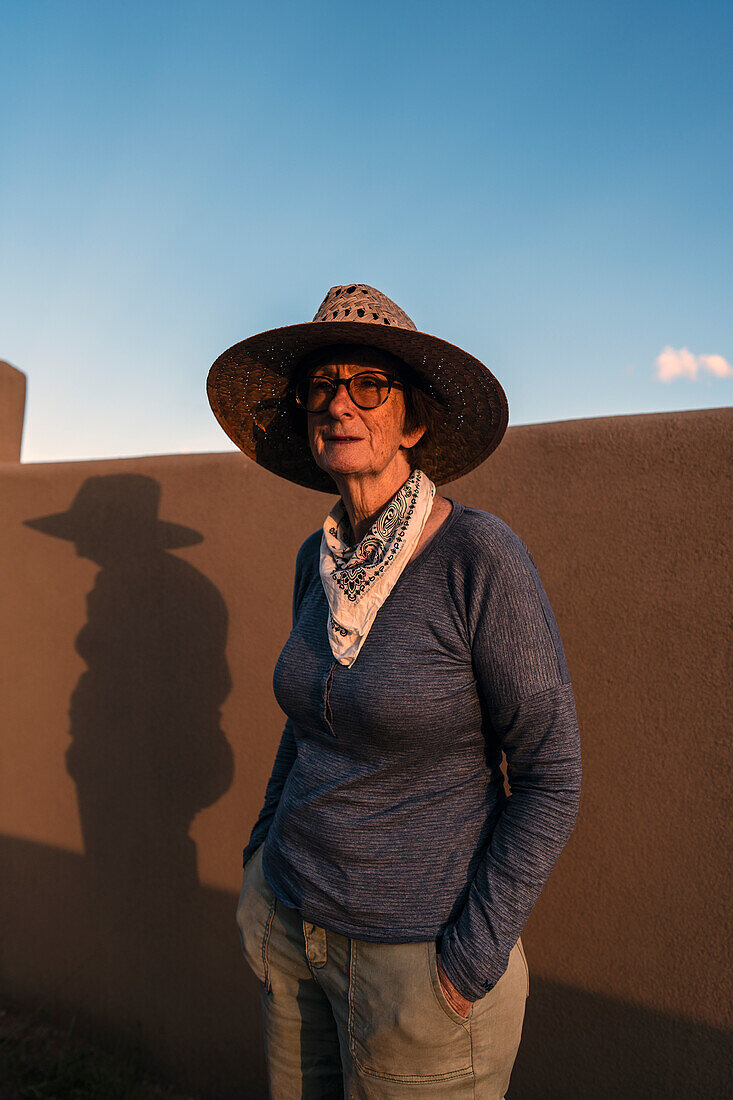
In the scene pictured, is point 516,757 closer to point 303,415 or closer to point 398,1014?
point 398,1014

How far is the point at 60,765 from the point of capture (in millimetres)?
3174

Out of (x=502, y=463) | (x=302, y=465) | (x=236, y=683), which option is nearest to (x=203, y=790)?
(x=236, y=683)

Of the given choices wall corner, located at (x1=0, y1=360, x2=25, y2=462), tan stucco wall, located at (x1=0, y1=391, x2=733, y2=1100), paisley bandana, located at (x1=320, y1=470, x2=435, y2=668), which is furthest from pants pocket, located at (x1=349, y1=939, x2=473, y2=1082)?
wall corner, located at (x1=0, y1=360, x2=25, y2=462)

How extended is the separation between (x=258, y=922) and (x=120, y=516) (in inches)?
80.1

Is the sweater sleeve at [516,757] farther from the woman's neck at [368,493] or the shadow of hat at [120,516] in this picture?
the shadow of hat at [120,516]

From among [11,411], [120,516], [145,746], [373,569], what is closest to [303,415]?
[373,569]

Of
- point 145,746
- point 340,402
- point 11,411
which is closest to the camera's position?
point 340,402

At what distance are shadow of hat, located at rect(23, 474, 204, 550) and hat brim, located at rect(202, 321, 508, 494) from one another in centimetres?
107

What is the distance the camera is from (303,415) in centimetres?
187

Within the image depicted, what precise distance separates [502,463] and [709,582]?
0.70m

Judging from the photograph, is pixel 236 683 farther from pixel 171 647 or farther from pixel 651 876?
pixel 651 876

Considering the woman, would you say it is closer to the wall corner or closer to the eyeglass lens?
the eyeglass lens

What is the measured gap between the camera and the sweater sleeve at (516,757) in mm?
1180

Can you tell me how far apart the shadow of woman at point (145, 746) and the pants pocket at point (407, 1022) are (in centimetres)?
162
